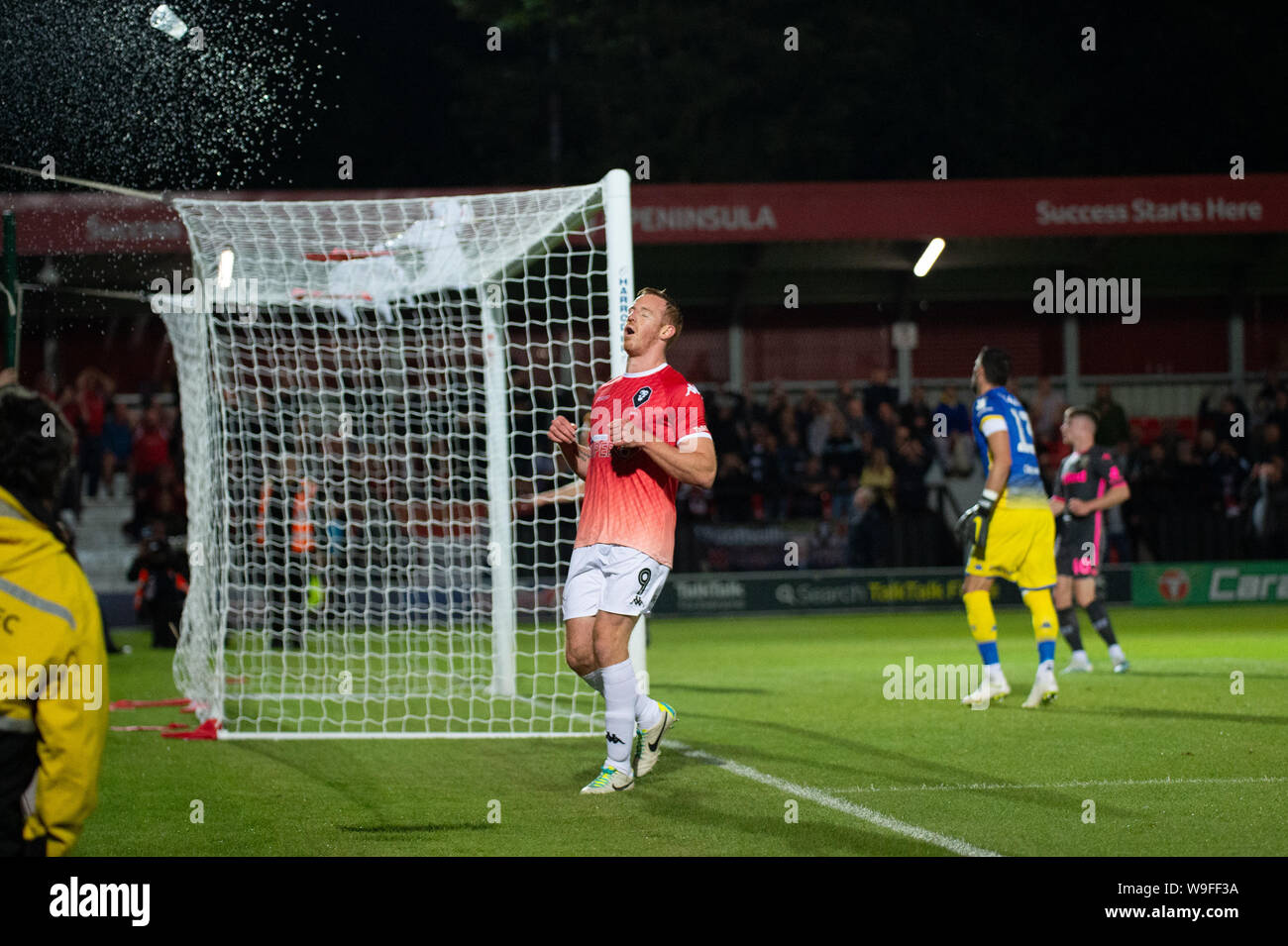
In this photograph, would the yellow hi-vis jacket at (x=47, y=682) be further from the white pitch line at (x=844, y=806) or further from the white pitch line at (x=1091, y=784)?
the white pitch line at (x=1091, y=784)

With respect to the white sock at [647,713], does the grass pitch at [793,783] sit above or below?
below

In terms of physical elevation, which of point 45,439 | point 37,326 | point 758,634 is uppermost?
point 37,326

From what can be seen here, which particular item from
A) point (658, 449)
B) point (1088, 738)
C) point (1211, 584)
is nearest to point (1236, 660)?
point (1088, 738)

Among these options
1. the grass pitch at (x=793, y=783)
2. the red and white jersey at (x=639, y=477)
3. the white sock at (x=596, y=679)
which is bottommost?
the grass pitch at (x=793, y=783)

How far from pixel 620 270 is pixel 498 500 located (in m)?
2.33

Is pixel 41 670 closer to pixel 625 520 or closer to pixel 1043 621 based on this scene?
pixel 625 520

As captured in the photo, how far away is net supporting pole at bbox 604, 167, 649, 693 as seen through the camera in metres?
8.43

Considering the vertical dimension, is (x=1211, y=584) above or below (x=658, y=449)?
below

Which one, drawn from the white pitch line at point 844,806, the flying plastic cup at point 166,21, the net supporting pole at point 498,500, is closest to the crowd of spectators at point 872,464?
the net supporting pole at point 498,500

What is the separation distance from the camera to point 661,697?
1062cm

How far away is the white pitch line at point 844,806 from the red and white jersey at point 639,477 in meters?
1.16

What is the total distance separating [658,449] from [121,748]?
13.6 feet

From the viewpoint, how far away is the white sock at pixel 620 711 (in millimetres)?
6484

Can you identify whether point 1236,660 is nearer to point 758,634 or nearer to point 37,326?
point 758,634
